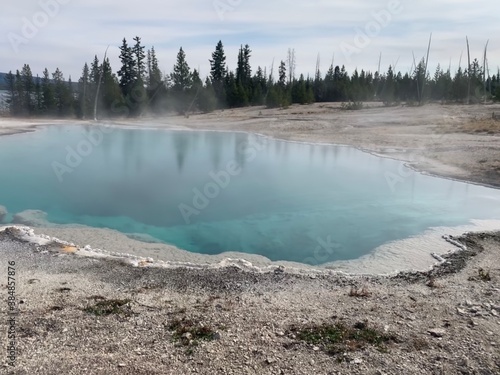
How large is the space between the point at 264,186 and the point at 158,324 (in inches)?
436

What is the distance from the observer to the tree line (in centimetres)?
5303

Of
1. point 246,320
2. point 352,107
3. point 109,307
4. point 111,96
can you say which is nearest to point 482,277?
point 246,320

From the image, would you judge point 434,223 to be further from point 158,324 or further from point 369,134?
point 369,134

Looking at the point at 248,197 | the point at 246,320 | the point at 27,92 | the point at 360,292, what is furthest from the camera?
the point at 27,92

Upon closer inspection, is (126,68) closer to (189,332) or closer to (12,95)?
(12,95)

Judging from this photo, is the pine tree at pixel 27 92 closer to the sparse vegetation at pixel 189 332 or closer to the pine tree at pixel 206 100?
the pine tree at pixel 206 100

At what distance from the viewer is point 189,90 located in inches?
2165

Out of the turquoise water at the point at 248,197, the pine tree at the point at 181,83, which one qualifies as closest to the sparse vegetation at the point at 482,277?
the turquoise water at the point at 248,197

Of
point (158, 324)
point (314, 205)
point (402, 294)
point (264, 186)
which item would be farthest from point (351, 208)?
point (158, 324)

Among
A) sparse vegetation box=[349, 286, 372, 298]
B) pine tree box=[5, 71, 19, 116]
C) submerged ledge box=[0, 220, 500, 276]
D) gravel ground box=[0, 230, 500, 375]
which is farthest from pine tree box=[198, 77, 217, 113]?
sparse vegetation box=[349, 286, 372, 298]

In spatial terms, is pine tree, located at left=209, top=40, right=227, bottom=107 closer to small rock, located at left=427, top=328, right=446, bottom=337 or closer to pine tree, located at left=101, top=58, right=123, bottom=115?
pine tree, located at left=101, top=58, right=123, bottom=115

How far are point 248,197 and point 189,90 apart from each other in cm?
4240

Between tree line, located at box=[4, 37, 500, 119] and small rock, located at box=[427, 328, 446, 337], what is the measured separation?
46848mm

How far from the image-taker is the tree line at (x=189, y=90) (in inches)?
2088
